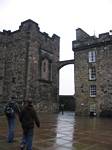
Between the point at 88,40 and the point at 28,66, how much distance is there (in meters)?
8.06

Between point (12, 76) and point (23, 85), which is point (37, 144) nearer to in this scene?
point (23, 85)

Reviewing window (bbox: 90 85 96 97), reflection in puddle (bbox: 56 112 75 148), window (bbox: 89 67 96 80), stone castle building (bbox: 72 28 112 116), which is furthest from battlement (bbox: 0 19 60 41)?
reflection in puddle (bbox: 56 112 75 148)

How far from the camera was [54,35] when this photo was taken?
3225 centimetres

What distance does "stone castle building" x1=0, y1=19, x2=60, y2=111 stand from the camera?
27.6m

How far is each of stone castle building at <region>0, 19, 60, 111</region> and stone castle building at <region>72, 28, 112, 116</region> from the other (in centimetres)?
405

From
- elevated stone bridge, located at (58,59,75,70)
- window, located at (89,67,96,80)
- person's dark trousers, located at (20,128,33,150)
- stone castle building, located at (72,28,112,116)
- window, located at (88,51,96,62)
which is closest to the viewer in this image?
person's dark trousers, located at (20,128,33,150)

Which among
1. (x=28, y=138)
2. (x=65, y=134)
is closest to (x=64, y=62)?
(x=65, y=134)

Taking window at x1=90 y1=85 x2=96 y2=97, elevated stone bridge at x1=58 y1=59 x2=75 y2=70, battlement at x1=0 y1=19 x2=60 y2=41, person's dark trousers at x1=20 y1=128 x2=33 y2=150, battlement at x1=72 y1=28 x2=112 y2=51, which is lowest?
person's dark trousers at x1=20 y1=128 x2=33 y2=150

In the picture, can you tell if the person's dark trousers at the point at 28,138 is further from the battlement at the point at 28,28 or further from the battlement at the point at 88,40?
the battlement at the point at 28,28

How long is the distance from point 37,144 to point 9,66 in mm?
22311

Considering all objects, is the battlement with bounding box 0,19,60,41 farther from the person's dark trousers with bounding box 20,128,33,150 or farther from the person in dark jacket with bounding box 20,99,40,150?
the person's dark trousers with bounding box 20,128,33,150

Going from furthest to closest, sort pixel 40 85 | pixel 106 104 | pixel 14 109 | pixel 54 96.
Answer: pixel 54 96 < pixel 40 85 < pixel 106 104 < pixel 14 109

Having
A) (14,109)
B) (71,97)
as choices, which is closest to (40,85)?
(71,97)

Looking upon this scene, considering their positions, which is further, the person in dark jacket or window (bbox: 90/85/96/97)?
window (bbox: 90/85/96/97)
